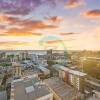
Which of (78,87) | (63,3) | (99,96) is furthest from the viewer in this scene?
(78,87)

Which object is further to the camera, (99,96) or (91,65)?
(91,65)

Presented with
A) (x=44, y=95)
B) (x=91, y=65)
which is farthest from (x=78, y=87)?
(x=91, y=65)

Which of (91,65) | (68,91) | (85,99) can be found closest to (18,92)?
(68,91)

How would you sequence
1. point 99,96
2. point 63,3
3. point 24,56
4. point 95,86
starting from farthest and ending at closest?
point 24,56 < point 95,86 < point 99,96 < point 63,3

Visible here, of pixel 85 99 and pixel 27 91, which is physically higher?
pixel 27 91

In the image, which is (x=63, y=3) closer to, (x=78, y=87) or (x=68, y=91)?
→ (x=68, y=91)

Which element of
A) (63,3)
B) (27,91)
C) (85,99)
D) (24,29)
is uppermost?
(63,3)

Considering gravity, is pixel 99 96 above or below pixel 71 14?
below

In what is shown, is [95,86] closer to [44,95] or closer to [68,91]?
[68,91]

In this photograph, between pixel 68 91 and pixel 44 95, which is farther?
pixel 68 91
